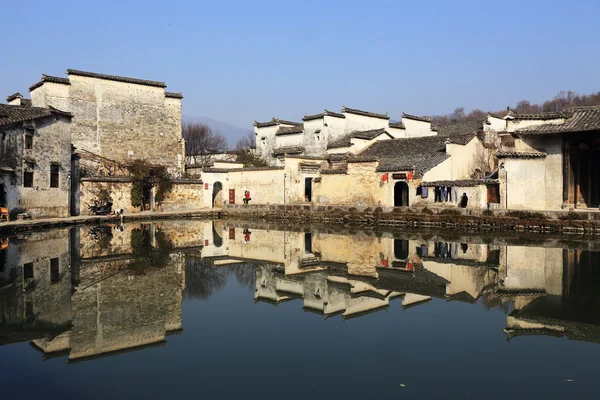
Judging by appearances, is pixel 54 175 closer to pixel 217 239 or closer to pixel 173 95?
pixel 217 239

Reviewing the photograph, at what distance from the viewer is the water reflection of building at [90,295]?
6.68 meters

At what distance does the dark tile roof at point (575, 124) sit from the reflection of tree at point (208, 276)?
14583 millimetres

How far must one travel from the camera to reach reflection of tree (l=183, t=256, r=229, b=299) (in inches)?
384

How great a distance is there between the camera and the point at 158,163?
35594 millimetres

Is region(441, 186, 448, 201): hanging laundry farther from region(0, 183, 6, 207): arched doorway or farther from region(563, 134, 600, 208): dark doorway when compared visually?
region(0, 183, 6, 207): arched doorway

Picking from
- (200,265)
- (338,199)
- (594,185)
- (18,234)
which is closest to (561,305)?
(200,265)

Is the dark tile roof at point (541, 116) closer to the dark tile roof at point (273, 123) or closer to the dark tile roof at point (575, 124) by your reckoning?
the dark tile roof at point (575, 124)

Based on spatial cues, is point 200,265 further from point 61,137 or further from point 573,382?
point 61,137

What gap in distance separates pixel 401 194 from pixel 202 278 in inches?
743

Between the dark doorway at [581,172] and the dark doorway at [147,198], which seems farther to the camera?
the dark doorway at [147,198]

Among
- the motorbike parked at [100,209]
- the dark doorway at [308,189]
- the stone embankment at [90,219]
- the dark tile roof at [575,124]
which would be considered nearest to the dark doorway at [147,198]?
the stone embankment at [90,219]

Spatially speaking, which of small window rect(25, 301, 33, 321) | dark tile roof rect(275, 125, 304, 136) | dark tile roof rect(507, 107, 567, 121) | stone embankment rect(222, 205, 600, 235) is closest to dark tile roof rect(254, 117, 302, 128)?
dark tile roof rect(275, 125, 304, 136)

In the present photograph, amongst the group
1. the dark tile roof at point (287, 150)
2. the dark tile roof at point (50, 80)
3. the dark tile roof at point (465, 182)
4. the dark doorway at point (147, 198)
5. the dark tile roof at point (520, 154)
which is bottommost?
the dark doorway at point (147, 198)

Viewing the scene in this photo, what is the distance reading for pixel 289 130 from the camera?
38.6 meters
